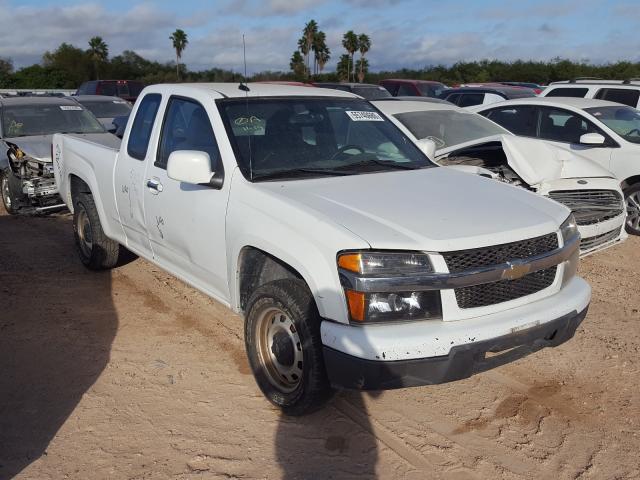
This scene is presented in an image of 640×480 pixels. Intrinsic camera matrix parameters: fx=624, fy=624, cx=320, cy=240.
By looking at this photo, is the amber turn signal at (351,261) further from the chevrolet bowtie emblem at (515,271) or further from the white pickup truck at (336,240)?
the chevrolet bowtie emblem at (515,271)

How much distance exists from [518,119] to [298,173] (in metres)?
5.86

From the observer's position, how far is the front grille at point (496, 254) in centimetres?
310

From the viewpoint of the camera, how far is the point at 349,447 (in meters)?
3.37

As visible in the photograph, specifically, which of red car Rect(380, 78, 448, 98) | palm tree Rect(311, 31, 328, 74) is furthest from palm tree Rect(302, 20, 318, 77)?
red car Rect(380, 78, 448, 98)

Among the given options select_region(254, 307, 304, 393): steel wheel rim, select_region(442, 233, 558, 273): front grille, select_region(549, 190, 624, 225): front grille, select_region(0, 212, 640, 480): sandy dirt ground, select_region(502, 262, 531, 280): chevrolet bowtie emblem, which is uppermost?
select_region(442, 233, 558, 273): front grille

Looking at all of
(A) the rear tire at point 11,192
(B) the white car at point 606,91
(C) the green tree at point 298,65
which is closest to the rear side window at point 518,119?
(B) the white car at point 606,91

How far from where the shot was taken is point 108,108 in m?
14.4

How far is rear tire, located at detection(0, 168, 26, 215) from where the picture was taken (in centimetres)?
879

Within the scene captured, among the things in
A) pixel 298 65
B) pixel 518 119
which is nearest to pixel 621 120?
pixel 518 119

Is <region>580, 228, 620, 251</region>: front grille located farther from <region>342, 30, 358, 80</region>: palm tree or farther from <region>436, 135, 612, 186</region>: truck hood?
<region>342, 30, 358, 80</region>: palm tree

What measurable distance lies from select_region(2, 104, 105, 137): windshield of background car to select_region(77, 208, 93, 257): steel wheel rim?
154 inches

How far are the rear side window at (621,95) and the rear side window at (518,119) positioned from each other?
298cm

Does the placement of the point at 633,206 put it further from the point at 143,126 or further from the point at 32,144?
the point at 32,144

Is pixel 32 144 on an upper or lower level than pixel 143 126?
lower
